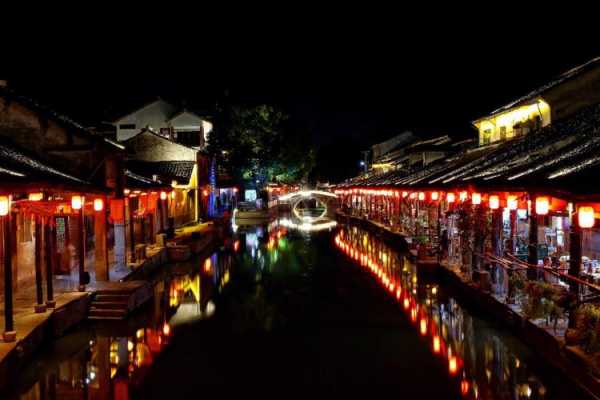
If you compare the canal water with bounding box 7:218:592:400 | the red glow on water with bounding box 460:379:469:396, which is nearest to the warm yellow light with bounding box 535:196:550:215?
the canal water with bounding box 7:218:592:400

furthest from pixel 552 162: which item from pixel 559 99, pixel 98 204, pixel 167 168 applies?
pixel 167 168

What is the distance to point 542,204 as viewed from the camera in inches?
489

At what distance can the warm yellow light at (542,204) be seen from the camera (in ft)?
40.5

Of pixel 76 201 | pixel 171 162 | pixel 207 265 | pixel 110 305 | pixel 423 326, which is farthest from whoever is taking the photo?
pixel 171 162

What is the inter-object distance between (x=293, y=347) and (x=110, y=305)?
5.35 m

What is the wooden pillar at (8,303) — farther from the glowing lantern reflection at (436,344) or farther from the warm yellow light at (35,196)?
the glowing lantern reflection at (436,344)

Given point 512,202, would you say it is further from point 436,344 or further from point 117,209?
point 117,209

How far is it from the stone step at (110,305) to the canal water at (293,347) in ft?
1.46

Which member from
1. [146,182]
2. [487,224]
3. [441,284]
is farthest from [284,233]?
[487,224]

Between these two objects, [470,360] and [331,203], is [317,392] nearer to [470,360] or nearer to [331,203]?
[470,360]

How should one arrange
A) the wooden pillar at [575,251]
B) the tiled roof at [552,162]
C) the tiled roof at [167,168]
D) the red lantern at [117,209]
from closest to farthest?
the tiled roof at [552,162]
the wooden pillar at [575,251]
the red lantern at [117,209]
the tiled roof at [167,168]

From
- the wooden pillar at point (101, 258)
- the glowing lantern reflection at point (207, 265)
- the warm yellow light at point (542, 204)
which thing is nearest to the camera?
the warm yellow light at point (542, 204)

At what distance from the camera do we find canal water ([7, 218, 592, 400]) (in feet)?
33.4

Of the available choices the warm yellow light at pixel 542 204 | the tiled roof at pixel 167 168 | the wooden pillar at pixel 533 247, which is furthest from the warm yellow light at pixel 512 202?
the tiled roof at pixel 167 168
